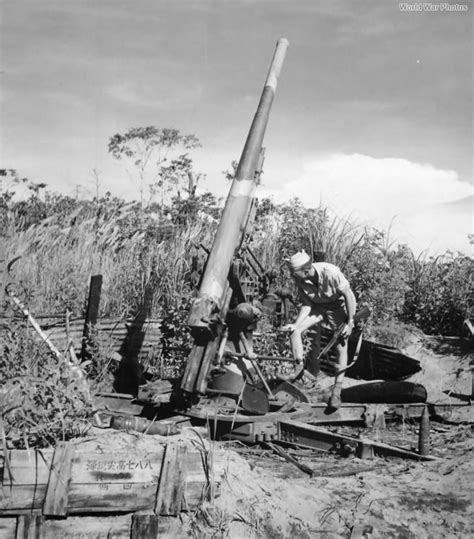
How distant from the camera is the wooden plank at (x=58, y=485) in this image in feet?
13.4

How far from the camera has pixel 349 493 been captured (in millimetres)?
5234

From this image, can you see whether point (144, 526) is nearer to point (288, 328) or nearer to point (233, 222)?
point (288, 328)

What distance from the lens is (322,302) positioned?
26.5ft

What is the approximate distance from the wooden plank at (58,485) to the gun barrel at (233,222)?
2.60 metres

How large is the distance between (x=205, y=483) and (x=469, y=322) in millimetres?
7476

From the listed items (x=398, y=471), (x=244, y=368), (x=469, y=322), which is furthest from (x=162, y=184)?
(x=398, y=471)

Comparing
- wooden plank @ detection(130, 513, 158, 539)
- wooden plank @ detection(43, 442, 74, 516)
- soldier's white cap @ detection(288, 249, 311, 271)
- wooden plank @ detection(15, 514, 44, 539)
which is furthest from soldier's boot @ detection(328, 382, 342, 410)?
wooden plank @ detection(15, 514, 44, 539)

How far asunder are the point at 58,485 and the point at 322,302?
4625 millimetres

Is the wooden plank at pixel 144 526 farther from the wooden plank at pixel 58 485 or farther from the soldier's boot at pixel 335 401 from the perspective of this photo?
the soldier's boot at pixel 335 401

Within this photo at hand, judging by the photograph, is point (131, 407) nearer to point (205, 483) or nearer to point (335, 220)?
point (205, 483)

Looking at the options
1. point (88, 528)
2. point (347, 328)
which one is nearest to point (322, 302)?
point (347, 328)

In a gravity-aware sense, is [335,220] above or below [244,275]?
above

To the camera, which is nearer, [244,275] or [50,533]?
[50,533]

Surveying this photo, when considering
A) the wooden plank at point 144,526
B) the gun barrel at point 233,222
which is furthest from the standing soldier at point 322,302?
the wooden plank at point 144,526
